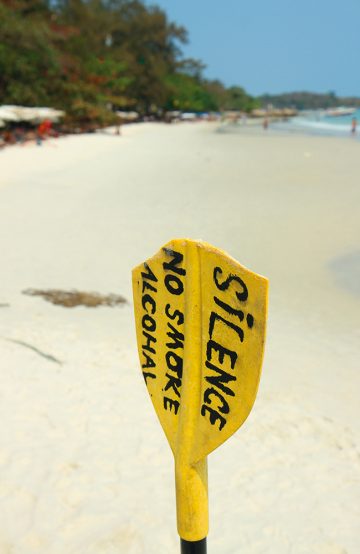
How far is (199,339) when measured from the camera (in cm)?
175

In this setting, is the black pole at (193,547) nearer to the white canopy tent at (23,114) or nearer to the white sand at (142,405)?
the white sand at (142,405)

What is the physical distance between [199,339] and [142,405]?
11.3 ft

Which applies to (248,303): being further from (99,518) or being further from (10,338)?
(10,338)

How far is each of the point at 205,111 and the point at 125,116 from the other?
6300 cm

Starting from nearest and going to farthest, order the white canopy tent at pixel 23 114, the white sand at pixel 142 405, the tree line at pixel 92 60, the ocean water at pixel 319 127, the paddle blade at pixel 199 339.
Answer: the paddle blade at pixel 199 339, the white sand at pixel 142 405, the white canopy tent at pixel 23 114, the tree line at pixel 92 60, the ocean water at pixel 319 127

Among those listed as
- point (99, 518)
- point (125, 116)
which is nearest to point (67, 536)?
point (99, 518)

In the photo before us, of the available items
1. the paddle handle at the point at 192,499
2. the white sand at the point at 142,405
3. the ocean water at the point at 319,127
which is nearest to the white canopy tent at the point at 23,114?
the white sand at the point at 142,405

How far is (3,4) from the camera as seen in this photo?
30.1 m

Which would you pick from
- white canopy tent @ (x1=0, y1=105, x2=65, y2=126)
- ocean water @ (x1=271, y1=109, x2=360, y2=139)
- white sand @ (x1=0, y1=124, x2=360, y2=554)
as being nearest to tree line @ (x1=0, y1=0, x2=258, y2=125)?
white canopy tent @ (x1=0, y1=105, x2=65, y2=126)

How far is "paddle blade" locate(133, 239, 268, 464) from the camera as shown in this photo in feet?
5.20

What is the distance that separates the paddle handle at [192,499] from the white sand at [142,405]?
64.7 inches

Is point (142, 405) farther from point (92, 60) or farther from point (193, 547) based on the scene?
point (92, 60)

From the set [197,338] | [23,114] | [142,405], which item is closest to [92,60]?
[23,114]

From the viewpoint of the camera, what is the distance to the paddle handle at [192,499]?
188 cm
